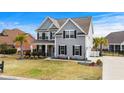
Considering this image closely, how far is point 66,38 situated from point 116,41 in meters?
5.04

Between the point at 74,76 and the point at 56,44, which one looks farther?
the point at 56,44

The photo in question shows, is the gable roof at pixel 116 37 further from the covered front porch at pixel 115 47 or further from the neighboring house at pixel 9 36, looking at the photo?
the neighboring house at pixel 9 36

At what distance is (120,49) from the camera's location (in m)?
28.3

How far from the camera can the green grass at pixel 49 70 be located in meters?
17.5

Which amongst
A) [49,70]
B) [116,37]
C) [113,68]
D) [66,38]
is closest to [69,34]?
[66,38]

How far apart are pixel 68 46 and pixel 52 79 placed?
30.8 feet

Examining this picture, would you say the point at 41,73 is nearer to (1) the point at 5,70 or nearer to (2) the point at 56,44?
(1) the point at 5,70

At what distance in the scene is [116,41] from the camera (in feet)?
91.7

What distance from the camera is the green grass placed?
57.4ft

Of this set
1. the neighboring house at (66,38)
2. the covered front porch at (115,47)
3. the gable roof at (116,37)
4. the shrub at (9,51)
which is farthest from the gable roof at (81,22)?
the shrub at (9,51)

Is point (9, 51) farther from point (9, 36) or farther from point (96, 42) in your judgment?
point (96, 42)
